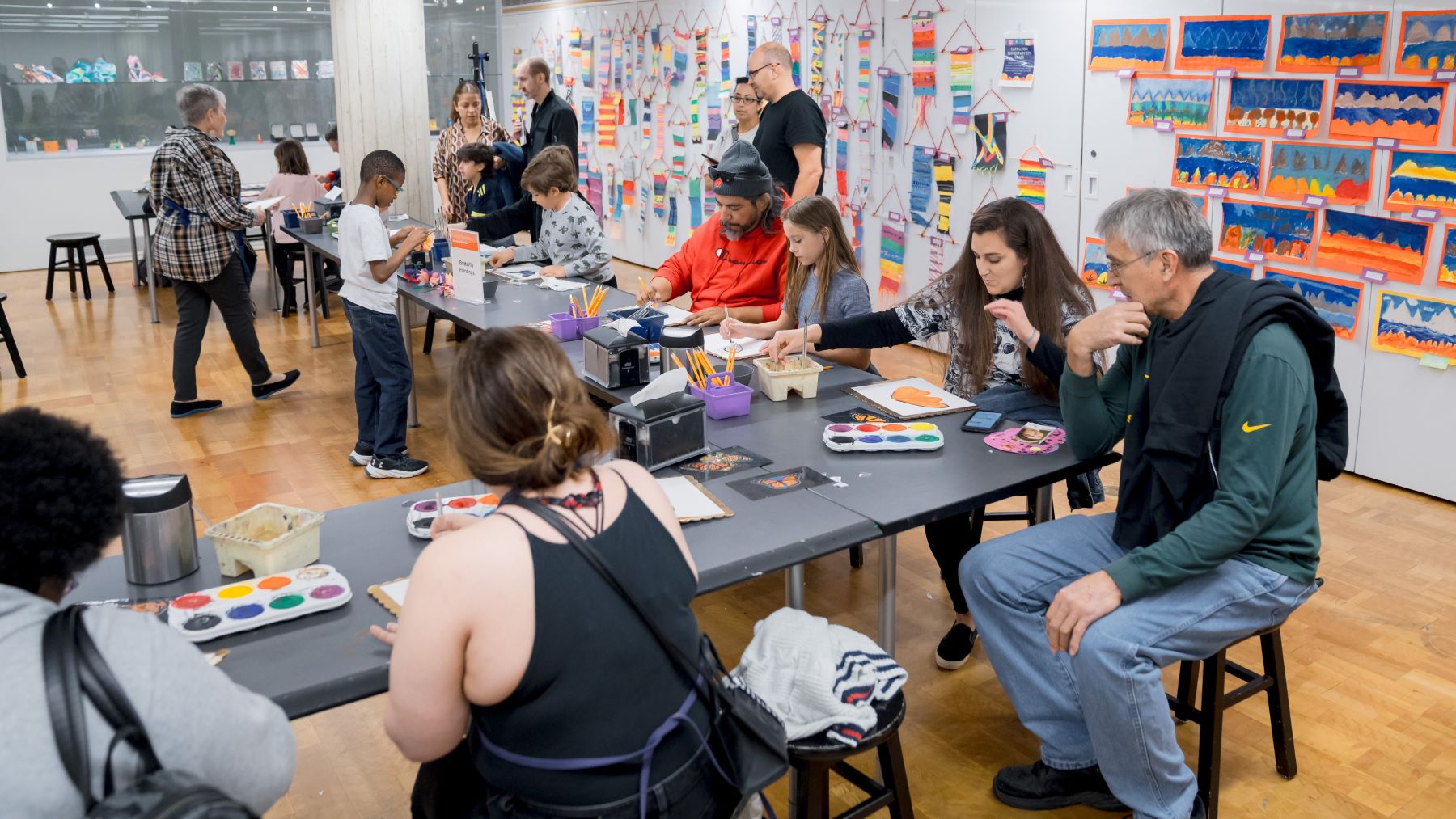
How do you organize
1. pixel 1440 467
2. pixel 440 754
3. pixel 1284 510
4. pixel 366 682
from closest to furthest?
pixel 440 754, pixel 366 682, pixel 1284 510, pixel 1440 467

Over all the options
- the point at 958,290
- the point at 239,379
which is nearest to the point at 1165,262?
the point at 958,290

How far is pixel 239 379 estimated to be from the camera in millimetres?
6516

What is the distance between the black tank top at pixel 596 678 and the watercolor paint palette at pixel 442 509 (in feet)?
2.35

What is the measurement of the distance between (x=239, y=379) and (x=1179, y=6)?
5.12m

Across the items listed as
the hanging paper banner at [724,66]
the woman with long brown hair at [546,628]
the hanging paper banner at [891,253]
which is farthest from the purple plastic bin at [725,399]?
the hanging paper banner at [724,66]

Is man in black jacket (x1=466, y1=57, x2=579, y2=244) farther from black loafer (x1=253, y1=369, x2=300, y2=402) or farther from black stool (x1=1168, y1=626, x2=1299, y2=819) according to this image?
black stool (x1=1168, y1=626, x2=1299, y2=819)

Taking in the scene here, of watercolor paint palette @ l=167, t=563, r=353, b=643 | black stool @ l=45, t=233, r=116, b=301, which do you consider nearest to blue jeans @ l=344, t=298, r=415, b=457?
watercolor paint palette @ l=167, t=563, r=353, b=643

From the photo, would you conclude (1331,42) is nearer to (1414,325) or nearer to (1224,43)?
(1224,43)

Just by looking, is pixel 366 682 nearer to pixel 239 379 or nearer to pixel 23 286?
pixel 239 379

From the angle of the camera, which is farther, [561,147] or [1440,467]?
[561,147]

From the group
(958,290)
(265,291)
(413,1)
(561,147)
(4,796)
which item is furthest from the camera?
(265,291)

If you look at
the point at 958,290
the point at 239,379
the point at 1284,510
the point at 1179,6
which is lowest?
the point at 239,379

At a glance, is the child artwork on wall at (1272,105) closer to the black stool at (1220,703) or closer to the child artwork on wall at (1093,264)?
the child artwork on wall at (1093,264)

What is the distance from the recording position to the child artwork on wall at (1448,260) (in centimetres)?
421
